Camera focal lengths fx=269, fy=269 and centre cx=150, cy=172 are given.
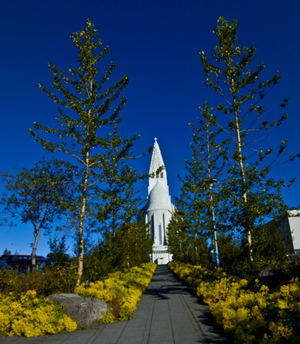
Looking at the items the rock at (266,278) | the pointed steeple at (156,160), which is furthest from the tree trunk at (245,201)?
the pointed steeple at (156,160)

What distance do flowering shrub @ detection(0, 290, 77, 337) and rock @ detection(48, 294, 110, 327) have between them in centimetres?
16

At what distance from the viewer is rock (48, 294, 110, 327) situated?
19.7 feet

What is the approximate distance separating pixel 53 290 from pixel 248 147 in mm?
8468

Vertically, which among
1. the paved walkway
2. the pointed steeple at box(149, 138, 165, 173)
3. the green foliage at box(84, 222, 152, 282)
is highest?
the pointed steeple at box(149, 138, 165, 173)

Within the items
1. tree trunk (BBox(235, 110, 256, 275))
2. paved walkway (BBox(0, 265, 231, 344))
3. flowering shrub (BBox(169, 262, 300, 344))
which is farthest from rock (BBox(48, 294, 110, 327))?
tree trunk (BBox(235, 110, 256, 275))

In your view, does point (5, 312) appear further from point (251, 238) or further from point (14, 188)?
point (14, 188)

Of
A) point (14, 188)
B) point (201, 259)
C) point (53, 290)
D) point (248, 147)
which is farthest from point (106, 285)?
point (14, 188)

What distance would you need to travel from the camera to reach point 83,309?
6105mm

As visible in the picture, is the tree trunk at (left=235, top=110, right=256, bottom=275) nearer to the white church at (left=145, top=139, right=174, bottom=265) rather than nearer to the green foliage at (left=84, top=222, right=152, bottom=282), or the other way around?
the green foliage at (left=84, top=222, right=152, bottom=282)

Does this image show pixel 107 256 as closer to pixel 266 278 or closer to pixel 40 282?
pixel 40 282

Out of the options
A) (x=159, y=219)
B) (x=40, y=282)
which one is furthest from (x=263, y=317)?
(x=159, y=219)

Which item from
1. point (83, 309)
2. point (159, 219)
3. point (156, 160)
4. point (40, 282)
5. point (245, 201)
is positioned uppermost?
point (156, 160)

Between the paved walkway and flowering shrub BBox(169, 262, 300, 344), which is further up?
flowering shrub BBox(169, 262, 300, 344)

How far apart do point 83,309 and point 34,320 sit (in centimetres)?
Result: 102
